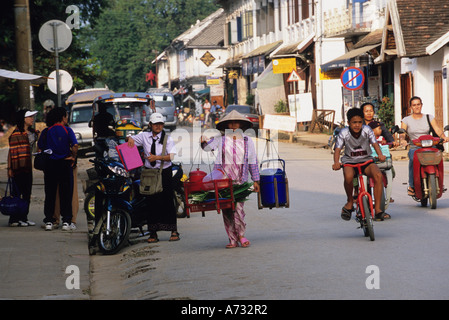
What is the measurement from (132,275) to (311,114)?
3212 centimetres

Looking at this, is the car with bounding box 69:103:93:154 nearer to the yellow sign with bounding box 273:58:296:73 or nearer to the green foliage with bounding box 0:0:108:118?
the green foliage with bounding box 0:0:108:118

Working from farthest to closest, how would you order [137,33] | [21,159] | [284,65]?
[137,33]
[284,65]
[21,159]

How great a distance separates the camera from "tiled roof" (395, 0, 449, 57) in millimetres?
28227

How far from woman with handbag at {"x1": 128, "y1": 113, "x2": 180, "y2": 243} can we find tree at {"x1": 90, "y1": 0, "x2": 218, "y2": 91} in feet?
331

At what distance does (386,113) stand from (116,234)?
2289 cm

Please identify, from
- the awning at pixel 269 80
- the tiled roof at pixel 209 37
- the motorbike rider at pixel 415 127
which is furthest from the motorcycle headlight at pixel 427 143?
the tiled roof at pixel 209 37

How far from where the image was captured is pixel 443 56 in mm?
27828

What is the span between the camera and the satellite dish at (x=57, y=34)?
17.9 m

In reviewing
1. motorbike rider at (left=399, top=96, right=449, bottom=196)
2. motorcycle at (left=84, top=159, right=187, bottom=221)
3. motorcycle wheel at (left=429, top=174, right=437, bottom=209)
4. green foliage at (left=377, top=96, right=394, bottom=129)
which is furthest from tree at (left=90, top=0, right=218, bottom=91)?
Result: motorcycle wheel at (left=429, top=174, right=437, bottom=209)

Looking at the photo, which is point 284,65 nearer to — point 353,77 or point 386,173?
A: point 353,77

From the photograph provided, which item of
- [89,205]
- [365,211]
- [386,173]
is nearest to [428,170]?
[386,173]

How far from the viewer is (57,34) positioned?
708 inches

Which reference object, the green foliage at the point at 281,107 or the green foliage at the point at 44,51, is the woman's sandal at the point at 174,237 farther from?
the green foliage at the point at 281,107
